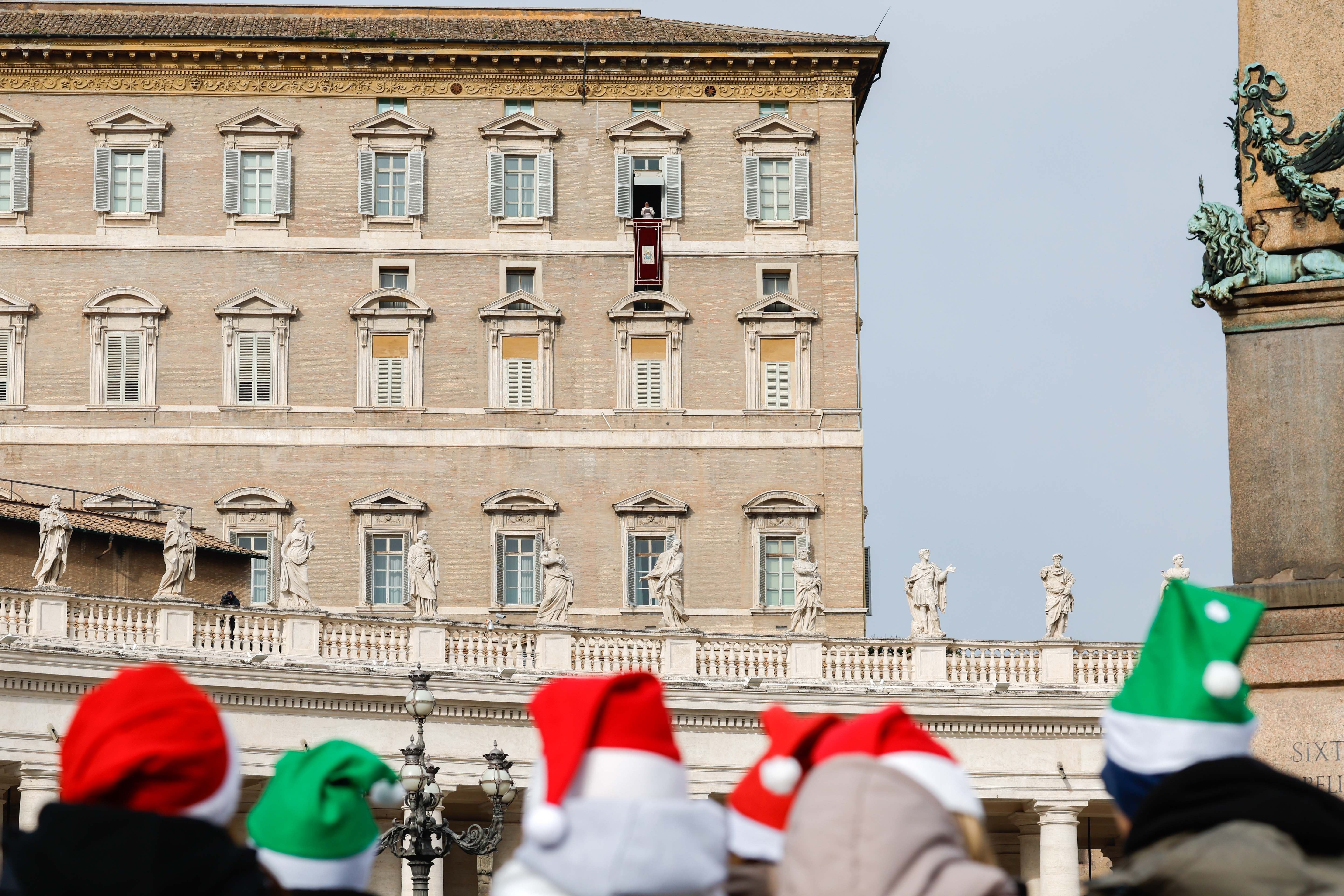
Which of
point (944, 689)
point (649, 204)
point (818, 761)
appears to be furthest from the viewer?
point (649, 204)

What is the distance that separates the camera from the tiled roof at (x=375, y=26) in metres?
52.5

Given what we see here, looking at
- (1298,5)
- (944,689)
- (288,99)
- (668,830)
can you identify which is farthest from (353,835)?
(288,99)

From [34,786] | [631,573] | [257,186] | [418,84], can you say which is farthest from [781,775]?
[418,84]

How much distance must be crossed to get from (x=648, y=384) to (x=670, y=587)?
10.0m

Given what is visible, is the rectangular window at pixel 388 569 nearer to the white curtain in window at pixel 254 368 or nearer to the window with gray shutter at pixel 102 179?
the white curtain in window at pixel 254 368

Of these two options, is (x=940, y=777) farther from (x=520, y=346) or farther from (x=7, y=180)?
(x=7, y=180)

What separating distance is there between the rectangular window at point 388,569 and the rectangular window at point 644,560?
16.8 feet

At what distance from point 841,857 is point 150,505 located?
45.0m

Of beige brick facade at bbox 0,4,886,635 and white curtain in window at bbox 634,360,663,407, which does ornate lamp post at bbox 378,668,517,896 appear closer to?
beige brick facade at bbox 0,4,886,635

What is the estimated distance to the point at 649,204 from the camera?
173 feet

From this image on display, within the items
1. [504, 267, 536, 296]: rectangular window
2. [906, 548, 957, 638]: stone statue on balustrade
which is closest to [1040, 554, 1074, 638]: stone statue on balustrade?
[906, 548, 957, 638]: stone statue on balustrade

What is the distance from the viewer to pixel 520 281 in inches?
2055

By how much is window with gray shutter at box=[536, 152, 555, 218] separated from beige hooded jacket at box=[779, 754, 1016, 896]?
154 feet

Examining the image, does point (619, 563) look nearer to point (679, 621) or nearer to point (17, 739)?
point (679, 621)
